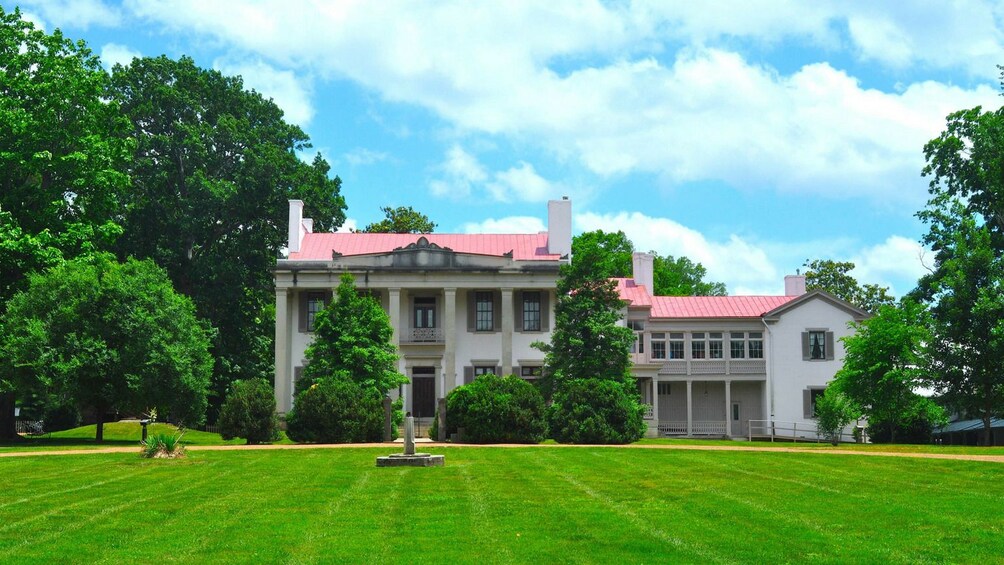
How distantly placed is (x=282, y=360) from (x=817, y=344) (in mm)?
23447

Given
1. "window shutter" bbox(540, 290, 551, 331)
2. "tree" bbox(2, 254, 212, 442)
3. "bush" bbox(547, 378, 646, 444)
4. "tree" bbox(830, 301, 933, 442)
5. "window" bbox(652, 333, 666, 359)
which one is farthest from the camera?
"window" bbox(652, 333, 666, 359)

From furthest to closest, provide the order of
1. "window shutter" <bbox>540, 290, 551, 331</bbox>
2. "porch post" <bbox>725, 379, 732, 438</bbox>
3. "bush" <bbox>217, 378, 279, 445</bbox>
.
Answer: "porch post" <bbox>725, 379, 732, 438</bbox> → "window shutter" <bbox>540, 290, 551, 331</bbox> → "bush" <bbox>217, 378, 279, 445</bbox>

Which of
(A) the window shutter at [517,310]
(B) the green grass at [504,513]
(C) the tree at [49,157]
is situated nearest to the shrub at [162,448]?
(B) the green grass at [504,513]

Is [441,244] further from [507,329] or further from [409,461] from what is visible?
[409,461]

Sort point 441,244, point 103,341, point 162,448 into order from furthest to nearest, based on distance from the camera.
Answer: point 441,244, point 103,341, point 162,448

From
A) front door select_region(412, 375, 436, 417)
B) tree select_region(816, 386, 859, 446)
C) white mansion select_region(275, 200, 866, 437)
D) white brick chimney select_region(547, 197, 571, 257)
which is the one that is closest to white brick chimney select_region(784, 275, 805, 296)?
white mansion select_region(275, 200, 866, 437)

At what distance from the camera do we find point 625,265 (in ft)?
146

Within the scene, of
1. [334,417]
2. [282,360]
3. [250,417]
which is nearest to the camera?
[334,417]

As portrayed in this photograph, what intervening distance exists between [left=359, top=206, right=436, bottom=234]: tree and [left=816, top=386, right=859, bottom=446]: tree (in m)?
29.2

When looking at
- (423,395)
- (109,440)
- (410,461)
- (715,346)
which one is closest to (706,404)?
(715,346)

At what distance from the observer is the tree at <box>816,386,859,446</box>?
118 ft

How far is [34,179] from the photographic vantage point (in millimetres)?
37469

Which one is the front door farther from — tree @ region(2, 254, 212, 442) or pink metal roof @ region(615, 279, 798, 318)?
tree @ region(2, 254, 212, 442)

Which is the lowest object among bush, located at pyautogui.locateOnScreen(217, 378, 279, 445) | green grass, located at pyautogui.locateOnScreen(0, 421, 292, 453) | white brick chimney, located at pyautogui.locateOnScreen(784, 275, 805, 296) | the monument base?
green grass, located at pyautogui.locateOnScreen(0, 421, 292, 453)
